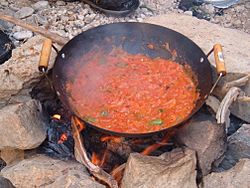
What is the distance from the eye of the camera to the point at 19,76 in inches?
110

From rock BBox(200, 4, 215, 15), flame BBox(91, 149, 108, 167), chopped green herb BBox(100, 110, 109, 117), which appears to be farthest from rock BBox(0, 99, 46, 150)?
rock BBox(200, 4, 215, 15)

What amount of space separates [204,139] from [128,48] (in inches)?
36.4

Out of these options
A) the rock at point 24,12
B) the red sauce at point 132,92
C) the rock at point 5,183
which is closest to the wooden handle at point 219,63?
the red sauce at point 132,92

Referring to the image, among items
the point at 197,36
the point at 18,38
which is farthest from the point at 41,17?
the point at 197,36

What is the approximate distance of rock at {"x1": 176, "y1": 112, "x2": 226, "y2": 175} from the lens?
2578mm

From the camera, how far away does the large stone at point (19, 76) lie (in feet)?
9.15

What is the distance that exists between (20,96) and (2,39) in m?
1.11

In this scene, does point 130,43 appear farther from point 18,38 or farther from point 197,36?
point 18,38

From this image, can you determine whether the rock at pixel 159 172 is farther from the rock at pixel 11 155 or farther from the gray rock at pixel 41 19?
the gray rock at pixel 41 19

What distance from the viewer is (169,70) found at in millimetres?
2875

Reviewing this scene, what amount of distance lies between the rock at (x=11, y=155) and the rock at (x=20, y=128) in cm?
13

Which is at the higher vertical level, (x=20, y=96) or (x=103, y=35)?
(x=103, y=35)

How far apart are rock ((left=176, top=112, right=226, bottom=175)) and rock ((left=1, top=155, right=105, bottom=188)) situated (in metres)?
0.64

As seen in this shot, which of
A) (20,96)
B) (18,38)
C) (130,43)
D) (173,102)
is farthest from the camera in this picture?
(18,38)
